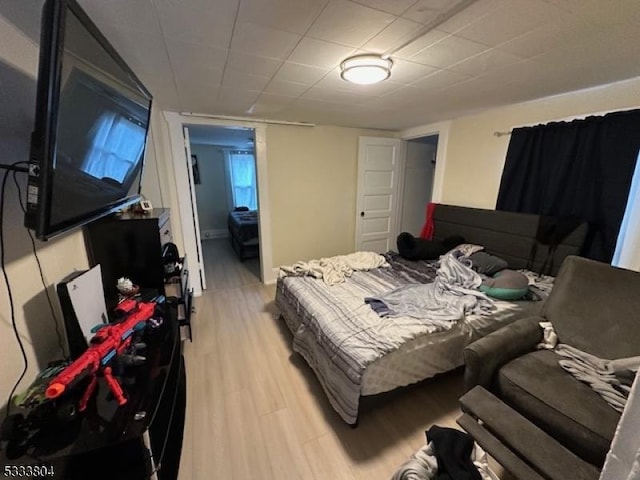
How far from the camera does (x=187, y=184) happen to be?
10.4 ft

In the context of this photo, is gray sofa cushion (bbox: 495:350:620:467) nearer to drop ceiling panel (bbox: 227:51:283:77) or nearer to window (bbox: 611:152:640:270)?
window (bbox: 611:152:640:270)

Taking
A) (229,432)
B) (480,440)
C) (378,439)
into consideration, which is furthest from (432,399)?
(229,432)

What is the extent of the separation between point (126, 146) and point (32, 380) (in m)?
1.24

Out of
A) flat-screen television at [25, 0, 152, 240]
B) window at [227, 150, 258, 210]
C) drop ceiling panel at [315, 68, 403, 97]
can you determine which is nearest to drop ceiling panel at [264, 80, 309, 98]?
drop ceiling panel at [315, 68, 403, 97]

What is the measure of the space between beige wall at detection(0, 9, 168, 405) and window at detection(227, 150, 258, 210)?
17.0ft

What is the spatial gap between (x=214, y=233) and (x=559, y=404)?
6.72 m

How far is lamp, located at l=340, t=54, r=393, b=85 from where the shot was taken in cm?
163

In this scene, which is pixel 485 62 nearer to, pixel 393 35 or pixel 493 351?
pixel 393 35

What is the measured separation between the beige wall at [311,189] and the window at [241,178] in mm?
2857

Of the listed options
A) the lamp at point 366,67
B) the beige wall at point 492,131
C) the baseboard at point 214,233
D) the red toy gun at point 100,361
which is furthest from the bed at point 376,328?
the baseboard at point 214,233

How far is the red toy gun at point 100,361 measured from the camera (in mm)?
903

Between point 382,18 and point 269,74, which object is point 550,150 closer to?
point 382,18

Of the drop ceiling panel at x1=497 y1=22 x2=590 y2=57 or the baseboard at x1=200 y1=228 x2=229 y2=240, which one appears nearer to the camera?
the drop ceiling panel at x1=497 y1=22 x2=590 y2=57

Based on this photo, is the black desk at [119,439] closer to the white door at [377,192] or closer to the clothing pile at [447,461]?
the clothing pile at [447,461]
